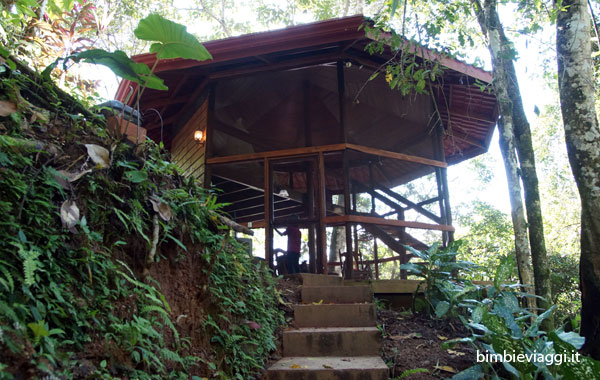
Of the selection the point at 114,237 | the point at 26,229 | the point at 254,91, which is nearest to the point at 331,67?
the point at 254,91

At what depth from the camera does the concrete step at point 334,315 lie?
385 centimetres

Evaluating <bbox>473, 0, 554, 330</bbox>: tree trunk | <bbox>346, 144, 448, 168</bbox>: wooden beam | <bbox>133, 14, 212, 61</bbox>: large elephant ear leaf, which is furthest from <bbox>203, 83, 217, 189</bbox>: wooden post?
<bbox>473, 0, 554, 330</bbox>: tree trunk

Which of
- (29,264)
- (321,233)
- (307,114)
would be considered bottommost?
(29,264)

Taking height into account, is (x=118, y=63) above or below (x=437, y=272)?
above

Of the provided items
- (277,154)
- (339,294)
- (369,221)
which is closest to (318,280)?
(339,294)

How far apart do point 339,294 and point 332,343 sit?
1034 millimetres

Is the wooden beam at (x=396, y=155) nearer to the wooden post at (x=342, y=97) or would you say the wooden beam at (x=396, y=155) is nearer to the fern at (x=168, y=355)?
the wooden post at (x=342, y=97)

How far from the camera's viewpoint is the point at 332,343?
3430 millimetres

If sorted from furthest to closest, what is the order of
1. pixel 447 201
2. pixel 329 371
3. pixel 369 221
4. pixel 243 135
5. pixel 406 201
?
pixel 406 201 → pixel 447 201 → pixel 243 135 → pixel 369 221 → pixel 329 371

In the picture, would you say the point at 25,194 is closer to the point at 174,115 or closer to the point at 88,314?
the point at 88,314

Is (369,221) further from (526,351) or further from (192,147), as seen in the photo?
(192,147)

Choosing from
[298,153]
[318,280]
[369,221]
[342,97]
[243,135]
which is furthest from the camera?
[243,135]

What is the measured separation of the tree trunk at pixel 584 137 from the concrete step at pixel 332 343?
5.63 feet

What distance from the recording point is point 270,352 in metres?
3.23
